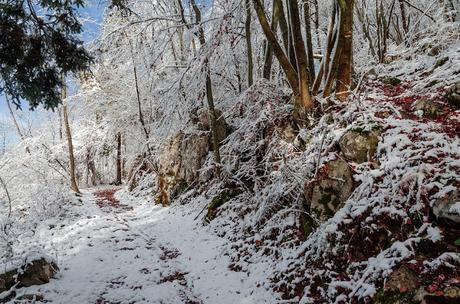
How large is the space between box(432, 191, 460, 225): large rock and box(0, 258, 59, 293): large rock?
617 centimetres

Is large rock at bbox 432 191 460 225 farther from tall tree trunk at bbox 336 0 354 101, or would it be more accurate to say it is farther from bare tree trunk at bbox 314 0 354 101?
tall tree trunk at bbox 336 0 354 101

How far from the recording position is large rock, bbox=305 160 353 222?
199 inches

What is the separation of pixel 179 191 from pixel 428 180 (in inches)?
364

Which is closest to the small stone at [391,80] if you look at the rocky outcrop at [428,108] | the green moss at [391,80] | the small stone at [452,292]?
the green moss at [391,80]

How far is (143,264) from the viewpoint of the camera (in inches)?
268

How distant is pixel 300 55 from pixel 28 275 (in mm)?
6385

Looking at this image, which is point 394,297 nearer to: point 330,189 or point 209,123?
point 330,189

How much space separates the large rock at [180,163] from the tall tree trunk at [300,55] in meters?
5.47

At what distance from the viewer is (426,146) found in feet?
14.9

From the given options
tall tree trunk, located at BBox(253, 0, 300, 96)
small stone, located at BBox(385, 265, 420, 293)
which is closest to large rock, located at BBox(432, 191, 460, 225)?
small stone, located at BBox(385, 265, 420, 293)

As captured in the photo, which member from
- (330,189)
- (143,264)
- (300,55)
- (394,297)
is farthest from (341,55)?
(143,264)

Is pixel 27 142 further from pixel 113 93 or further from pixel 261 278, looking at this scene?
pixel 261 278

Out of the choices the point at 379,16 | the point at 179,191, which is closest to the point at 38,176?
the point at 179,191

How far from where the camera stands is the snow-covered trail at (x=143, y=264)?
5309 millimetres
